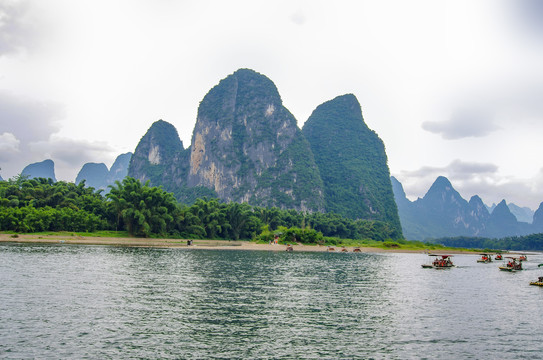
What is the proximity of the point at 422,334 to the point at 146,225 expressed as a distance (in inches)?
2852

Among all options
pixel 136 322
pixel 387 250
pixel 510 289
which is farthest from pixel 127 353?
pixel 387 250

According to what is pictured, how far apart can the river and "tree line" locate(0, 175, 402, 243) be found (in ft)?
135

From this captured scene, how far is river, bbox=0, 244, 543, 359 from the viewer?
1549 cm

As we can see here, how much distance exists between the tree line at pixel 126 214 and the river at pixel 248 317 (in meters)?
41.1

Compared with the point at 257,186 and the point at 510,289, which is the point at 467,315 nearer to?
the point at 510,289

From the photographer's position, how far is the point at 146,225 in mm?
82750

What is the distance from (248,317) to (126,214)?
65.0 meters

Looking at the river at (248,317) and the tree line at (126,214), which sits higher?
the tree line at (126,214)

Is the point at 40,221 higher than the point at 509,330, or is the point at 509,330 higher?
the point at 40,221

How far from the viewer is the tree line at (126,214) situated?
7269 centimetres

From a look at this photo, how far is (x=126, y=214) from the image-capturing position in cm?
7906

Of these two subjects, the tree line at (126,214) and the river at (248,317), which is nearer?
the river at (248,317)

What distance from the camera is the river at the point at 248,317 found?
15492mm

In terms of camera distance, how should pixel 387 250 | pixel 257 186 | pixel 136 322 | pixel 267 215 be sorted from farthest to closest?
pixel 257 186 → pixel 267 215 → pixel 387 250 → pixel 136 322
